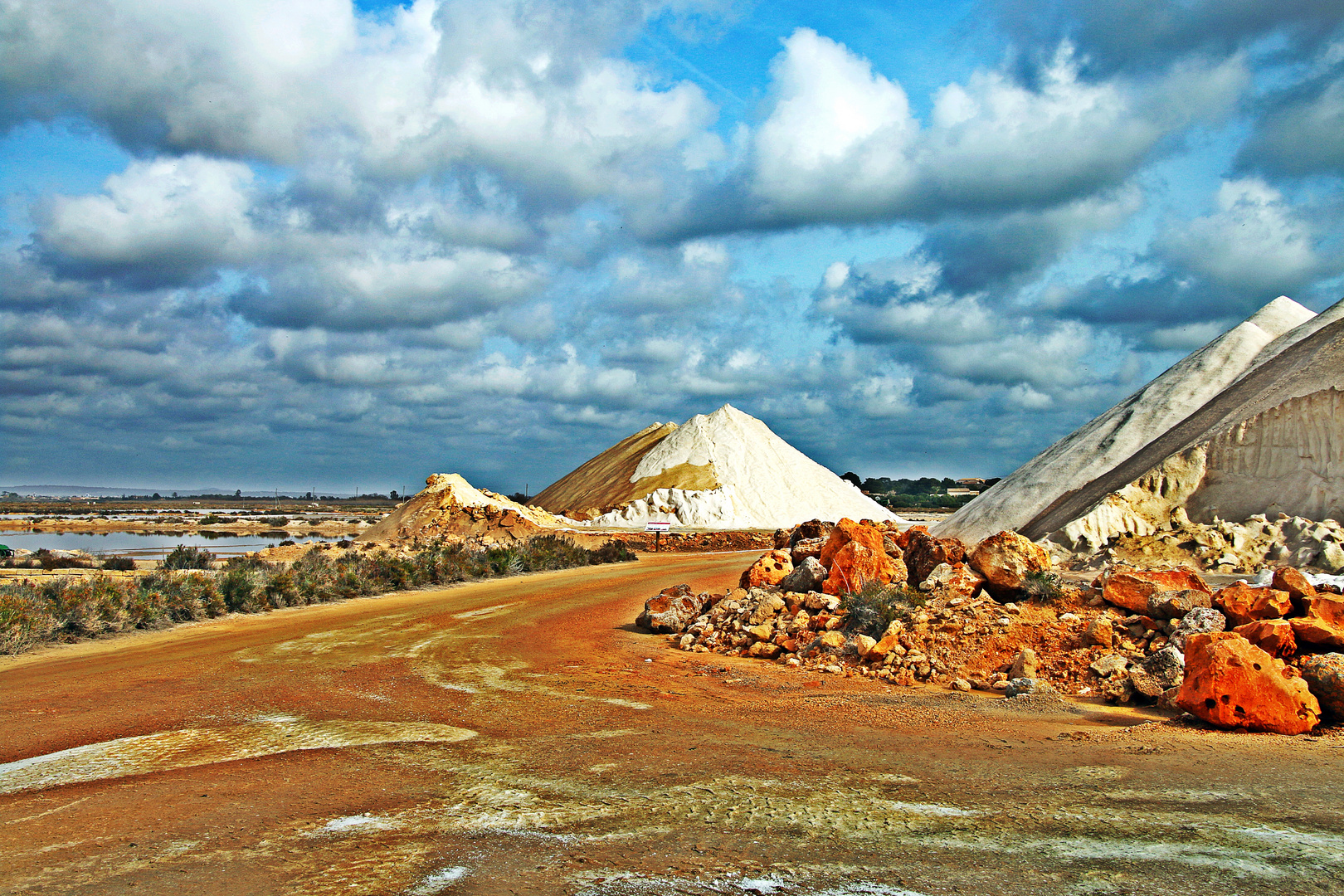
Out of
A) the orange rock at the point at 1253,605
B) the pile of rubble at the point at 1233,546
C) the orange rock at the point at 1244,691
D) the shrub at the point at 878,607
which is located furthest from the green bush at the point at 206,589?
the pile of rubble at the point at 1233,546

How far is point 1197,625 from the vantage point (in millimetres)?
8719

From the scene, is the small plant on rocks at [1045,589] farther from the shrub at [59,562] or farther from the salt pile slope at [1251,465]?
the shrub at [59,562]

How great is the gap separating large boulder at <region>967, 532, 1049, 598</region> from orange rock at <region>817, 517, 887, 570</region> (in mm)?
2289

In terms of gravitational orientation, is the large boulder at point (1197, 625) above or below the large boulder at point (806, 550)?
below

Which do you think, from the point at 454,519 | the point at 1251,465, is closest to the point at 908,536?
the point at 1251,465

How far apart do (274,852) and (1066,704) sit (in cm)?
740

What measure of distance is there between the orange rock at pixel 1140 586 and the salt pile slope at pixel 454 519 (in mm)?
29895

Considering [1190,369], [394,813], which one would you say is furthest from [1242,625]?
[1190,369]

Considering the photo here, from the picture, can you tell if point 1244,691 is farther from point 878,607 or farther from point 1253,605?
point 878,607

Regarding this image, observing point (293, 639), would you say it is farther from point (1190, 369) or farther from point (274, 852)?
point (1190, 369)

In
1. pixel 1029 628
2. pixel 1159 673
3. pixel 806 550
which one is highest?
pixel 806 550

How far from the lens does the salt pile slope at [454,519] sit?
128 feet

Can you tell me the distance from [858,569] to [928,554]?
1191 mm

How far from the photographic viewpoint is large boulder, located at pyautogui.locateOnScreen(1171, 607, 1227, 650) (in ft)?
28.3
